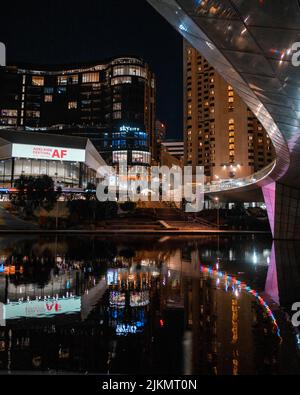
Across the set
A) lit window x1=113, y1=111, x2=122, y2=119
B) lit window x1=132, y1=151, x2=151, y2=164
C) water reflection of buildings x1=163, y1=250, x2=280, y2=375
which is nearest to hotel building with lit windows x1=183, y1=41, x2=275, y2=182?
lit window x1=132, y1=151, x2=151, y2=164

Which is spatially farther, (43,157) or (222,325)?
(43,157)

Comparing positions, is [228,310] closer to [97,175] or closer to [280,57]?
[280,57]

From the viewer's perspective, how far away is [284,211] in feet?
119

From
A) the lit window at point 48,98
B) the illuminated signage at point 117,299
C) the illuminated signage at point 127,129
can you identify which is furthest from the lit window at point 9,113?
the illuminated signage at point 117,299

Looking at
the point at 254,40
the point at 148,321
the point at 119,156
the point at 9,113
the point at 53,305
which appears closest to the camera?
the point at 254,40

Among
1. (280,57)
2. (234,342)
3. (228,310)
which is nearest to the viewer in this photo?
(234,342)

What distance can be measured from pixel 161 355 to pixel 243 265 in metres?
13.2

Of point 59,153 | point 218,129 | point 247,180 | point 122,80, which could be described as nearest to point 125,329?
point 247,180

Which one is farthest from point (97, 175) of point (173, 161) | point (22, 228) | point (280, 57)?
point (280, 57)

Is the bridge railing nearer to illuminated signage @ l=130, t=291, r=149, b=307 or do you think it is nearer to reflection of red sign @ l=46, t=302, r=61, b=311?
illuminated signage @ l=130, t=291, r=149, b=307

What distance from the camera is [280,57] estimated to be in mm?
8352

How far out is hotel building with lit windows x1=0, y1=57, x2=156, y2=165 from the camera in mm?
135000

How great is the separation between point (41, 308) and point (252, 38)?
8424mm

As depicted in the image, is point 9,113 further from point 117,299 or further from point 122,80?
point 117,299
